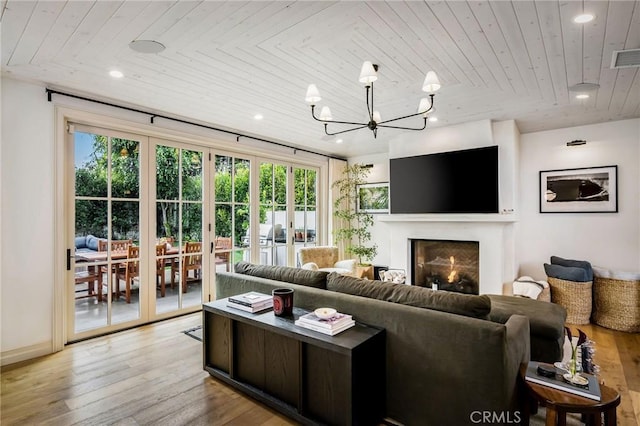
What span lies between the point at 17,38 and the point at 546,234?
19.3 feet

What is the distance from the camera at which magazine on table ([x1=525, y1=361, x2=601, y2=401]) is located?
1.60 meters

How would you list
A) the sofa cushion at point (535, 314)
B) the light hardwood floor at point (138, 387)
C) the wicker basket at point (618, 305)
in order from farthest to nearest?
the wicker basket at point (618, 305) → the sofa cushion at point (535, 314) → the light hardwood floor at point (138, 387)

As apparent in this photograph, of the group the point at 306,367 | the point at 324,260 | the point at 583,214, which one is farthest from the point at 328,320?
the point at 583,214

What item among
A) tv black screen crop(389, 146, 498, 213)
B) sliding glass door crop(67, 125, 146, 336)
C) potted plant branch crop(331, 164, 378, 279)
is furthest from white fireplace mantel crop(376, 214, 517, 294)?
sliding glass door crop(67, 125, 146, 336)

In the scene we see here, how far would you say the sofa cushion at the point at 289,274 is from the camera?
8.41 ft

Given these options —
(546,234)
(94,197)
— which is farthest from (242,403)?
(546,234)

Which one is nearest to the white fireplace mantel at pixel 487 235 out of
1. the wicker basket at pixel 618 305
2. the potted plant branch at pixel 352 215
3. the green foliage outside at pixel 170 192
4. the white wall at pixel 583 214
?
the white wall at pixel 583 214

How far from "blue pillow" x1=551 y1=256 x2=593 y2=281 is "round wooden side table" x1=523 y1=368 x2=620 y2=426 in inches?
118

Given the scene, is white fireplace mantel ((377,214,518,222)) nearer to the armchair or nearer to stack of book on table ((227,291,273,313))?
the armchair

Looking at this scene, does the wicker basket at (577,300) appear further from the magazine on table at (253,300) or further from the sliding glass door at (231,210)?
the sliding glass door at (231,210)

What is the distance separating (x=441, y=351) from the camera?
183cm

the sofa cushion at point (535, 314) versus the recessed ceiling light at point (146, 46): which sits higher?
the recessed ceiling light at point (146, 46)

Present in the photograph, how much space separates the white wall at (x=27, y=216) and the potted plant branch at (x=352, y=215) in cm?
413

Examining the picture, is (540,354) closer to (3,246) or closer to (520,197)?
(520,197)
